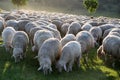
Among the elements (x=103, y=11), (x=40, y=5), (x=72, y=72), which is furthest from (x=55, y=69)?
(x=40, y=5)

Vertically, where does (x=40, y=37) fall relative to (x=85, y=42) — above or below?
above

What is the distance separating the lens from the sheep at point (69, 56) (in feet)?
50.8

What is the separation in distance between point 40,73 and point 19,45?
9.89 ft

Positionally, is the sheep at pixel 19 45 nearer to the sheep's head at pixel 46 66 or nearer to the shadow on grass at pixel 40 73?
the shadow on grass at pixel 40 73

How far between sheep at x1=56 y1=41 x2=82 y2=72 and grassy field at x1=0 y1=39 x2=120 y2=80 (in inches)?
13.9

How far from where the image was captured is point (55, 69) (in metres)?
15.8

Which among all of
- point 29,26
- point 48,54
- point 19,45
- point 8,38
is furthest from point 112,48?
point 29,26

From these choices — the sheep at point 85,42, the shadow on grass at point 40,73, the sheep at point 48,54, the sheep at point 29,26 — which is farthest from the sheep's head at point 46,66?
the sheep at point 29,26

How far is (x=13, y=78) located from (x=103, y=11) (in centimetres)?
8306

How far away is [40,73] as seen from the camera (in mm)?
15148

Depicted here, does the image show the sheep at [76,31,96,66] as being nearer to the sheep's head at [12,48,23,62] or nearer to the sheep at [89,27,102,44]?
the sheep's head at [12,48,23,62]

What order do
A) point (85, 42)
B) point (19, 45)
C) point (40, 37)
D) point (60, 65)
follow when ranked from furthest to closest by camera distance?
1. point (85, 42)
2. point (40, 37)
3. point (19, 45)
4. point (60, 65)

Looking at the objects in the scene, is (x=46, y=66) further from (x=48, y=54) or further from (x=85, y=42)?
(x=85, y=42)

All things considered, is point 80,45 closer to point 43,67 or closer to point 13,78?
point 43,67
